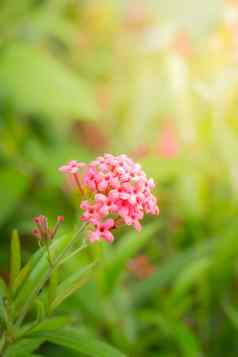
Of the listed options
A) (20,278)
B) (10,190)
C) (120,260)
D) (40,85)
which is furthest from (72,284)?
(40,85)

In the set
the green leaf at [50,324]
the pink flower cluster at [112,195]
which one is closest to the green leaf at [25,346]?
the green leaf at [50,324]

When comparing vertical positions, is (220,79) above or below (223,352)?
above

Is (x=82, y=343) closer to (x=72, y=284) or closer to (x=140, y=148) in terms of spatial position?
(x=72, y=284)

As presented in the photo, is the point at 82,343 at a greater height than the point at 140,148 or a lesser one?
lesser

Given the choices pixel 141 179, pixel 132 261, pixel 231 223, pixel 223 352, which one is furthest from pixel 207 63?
pixel 141 179

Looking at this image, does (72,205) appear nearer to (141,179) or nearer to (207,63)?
(207,63)

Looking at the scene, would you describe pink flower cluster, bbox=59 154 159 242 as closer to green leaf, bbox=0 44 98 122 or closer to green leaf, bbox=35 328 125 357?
green leaf, bbox=35 328 125 357

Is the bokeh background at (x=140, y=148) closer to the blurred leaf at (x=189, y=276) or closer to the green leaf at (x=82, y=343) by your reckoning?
the blurred leaf at (x=189, y=276)
